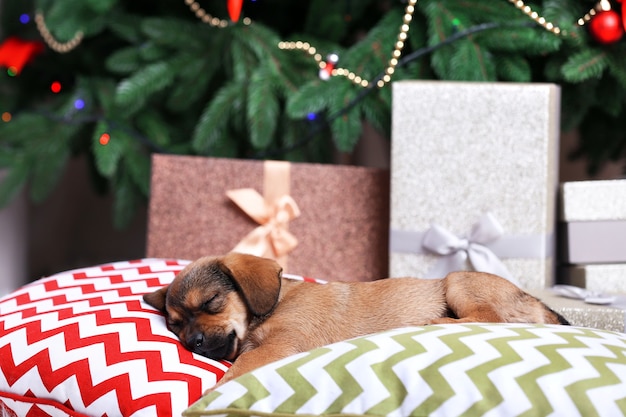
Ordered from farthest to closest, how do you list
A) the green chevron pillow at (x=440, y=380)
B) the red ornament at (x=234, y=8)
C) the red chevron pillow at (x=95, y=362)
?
the red ornament at (x=234, y=8) → the red chevron pillow at (x=95, y=362) → the green chevron pillow at (x=440, y=380)

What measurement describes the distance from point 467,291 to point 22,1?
203cm

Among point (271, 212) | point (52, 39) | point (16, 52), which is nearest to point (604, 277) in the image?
point (271, 212)

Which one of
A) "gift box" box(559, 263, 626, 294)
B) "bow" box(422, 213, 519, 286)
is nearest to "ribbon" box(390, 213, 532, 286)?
"bow" box(422, 213, 519, 286)

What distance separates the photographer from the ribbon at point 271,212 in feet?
6.63

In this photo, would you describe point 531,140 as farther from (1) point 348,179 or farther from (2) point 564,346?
(2) point 564,346

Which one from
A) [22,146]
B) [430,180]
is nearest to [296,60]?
[430,180]

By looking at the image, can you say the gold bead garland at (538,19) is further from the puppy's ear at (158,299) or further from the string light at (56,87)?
the string light at (56,87)

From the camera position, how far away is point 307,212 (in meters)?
2.08

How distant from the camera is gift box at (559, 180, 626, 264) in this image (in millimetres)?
1879

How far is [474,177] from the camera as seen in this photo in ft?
6.19

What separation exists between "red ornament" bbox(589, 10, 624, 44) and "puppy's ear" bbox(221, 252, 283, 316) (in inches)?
42.5

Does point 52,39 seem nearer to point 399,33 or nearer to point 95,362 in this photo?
point 399,33

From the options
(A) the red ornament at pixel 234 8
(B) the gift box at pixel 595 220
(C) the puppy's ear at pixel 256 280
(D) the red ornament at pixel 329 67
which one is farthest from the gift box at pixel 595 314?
(A) the red ornament at pixel 234 8

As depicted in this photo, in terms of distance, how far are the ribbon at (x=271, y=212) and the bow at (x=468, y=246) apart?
371 millimetres
